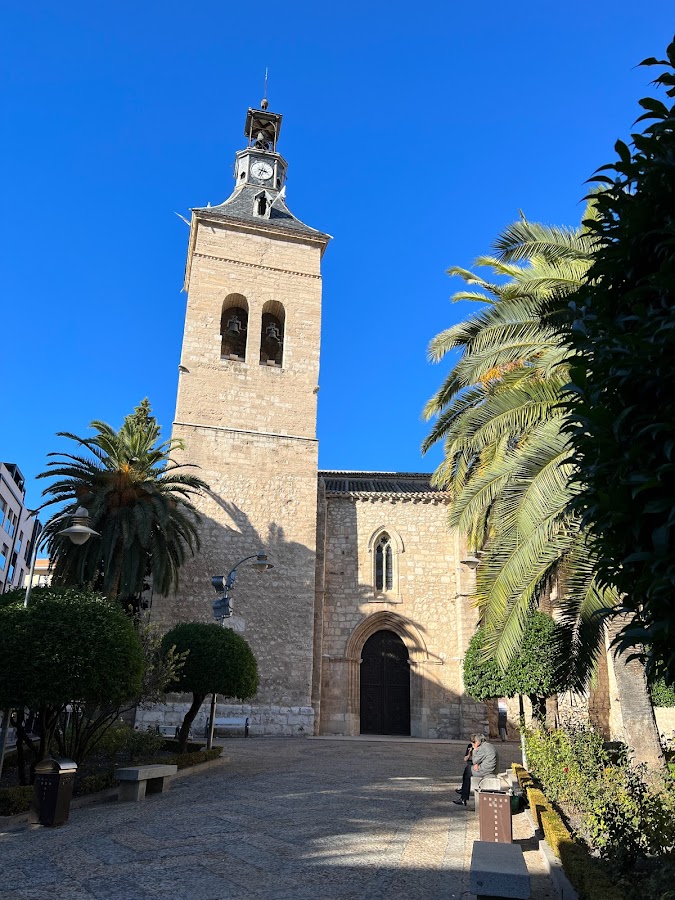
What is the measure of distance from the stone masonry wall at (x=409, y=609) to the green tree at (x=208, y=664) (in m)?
8.55

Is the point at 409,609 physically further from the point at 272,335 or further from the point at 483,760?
the point at 483,760

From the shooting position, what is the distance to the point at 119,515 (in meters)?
16.5

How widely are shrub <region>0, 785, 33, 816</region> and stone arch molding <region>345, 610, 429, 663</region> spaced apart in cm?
1396

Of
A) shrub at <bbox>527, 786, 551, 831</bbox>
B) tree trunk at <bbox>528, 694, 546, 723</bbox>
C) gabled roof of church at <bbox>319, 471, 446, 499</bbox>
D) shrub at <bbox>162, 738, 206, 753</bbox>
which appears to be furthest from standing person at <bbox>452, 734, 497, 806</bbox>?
gabled roof of church at <bbox>319, 471, 446, 499</bbox>

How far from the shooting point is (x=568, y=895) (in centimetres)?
459

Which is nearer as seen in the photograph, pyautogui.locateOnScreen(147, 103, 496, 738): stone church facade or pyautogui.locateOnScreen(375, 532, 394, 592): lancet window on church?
pyautogui.locateOnScreen(147, 103, 496, 738): stone church facade

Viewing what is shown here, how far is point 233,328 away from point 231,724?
41.6ft

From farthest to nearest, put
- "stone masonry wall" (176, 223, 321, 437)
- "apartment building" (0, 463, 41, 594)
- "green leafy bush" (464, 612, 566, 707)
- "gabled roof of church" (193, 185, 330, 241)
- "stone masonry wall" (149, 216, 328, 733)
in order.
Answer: "apartment building" (0, 463, 41, 594)
"gabled roof of church" (193, 185, 330, 241)
"stone masonry wall" (176, 223, 321, 437)
"stone masonry wall" (149, 216, 328, 733)
"green leafy bush" (464, 612, 566, 707)

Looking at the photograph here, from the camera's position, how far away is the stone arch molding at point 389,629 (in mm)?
21234

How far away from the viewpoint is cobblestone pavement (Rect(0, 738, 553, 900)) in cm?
528

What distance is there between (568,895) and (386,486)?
2138cm

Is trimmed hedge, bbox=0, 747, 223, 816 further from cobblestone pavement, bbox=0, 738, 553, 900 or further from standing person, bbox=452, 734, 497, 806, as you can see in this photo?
standing person, bbox=452, 734, 497, 806

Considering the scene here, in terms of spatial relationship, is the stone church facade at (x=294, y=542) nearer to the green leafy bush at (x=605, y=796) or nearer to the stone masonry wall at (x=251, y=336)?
the stone masonry wall at (x=251, y=336)

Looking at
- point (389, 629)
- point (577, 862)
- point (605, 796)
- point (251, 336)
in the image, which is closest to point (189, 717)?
point (605, 796)
